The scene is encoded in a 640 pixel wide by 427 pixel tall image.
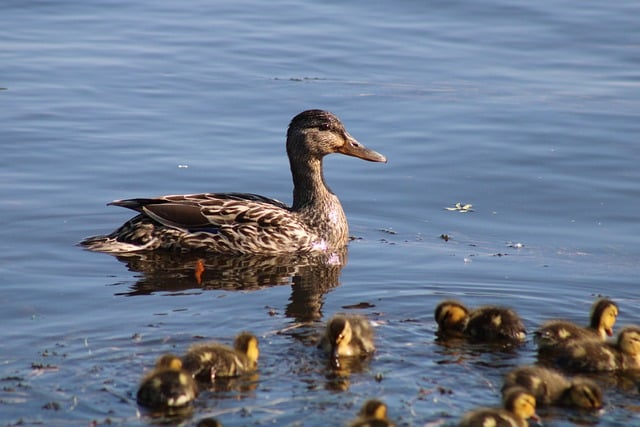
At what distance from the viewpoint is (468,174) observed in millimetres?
12359

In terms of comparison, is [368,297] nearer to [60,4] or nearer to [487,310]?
[487,310]

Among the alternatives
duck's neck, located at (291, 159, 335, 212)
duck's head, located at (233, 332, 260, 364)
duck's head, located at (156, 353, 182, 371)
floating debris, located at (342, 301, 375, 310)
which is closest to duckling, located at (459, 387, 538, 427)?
duck's head, located at (233, 332, 260, 364)

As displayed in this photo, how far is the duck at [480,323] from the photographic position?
27.0ft

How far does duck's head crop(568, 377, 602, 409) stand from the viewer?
7.04 m

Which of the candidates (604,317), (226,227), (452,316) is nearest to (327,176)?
(226,227)

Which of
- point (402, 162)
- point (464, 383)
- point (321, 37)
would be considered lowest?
point (464, 383)

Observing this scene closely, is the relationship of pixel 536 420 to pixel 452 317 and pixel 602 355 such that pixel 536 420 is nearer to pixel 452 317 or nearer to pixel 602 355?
pixel 602 355

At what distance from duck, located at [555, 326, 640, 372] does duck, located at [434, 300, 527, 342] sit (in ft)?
1.45

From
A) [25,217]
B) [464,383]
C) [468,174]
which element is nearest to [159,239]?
[25,217]

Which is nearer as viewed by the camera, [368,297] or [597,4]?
[368,297]

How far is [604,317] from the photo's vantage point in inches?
324

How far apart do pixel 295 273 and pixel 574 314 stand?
86.3 inches

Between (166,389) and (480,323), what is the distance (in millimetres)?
2252

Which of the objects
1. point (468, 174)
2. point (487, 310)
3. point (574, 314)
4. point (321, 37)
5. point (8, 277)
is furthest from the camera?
point (321, 37)
